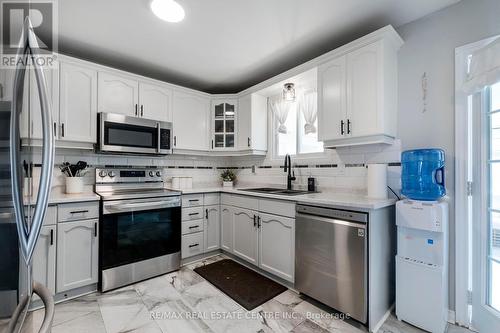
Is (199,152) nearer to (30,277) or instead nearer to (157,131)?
(157,131)

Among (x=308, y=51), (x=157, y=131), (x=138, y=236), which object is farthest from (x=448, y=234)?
(x=157, y=131)

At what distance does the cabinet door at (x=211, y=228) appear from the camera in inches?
A: 113

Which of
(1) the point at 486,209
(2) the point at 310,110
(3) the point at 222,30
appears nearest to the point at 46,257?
(3) the point at 222,30

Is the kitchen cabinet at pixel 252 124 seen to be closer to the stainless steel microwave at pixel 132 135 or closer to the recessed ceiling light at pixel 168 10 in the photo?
the stainless steel microwave at pixel 132 135

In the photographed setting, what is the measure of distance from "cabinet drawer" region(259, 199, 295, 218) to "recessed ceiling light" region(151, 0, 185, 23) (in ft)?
5.92

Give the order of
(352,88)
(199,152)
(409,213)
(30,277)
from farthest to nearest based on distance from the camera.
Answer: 1. (199,152)
2. (352,88)
3. (409,213)
4. (30,277)

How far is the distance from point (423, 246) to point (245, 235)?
163 cm

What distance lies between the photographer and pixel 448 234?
1.74 meters

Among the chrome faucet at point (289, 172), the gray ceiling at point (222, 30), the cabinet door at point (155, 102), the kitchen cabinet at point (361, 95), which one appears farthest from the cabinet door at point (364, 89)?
the cabinet door at point (155, 102)

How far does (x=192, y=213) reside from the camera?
274 centimetres

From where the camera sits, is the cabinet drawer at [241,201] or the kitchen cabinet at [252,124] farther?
the kitchen cabinet at [252,124]

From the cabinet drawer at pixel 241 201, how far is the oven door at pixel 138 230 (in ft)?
1.92

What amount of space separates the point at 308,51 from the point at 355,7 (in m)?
0.69

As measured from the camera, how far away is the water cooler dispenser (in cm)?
156
